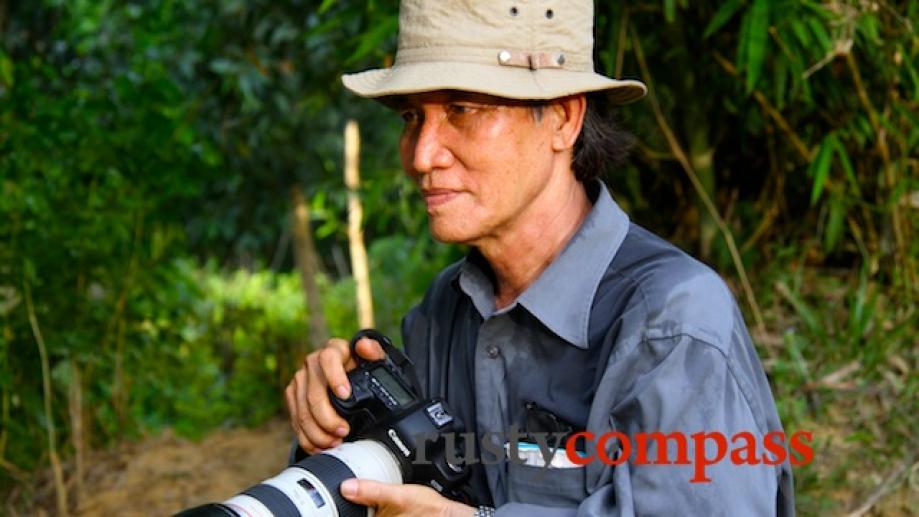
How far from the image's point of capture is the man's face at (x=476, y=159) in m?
1.98

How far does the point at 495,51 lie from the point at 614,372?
1.94ft

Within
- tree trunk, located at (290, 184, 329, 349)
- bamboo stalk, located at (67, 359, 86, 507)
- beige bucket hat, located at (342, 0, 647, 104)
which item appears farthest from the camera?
tree trunk, located at (290, 184, 329, 349)

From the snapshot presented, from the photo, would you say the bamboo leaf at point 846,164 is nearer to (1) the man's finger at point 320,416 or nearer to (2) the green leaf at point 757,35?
(2) the green leaf at point 757,35

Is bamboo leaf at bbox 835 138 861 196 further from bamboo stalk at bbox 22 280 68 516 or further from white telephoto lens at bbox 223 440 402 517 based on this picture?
bamboo stalk at bbox 22 280 68 516

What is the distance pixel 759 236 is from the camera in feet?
14.1

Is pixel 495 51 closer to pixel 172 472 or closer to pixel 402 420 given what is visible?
pixel 402 420

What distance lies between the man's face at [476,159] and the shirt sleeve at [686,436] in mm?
391

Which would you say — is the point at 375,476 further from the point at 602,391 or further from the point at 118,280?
the point at 118,280

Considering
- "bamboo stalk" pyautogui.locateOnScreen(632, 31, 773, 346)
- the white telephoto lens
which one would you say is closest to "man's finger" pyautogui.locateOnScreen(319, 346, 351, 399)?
the white telephoto lens

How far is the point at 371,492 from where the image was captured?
186 cm

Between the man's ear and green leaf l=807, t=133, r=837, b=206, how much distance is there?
171 cm

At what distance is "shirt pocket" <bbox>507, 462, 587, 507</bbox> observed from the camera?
6.13 feet

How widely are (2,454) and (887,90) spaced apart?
11.0 feet

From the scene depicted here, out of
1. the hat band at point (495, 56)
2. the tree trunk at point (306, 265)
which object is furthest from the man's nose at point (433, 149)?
the tree trunk at point (306, 265)
